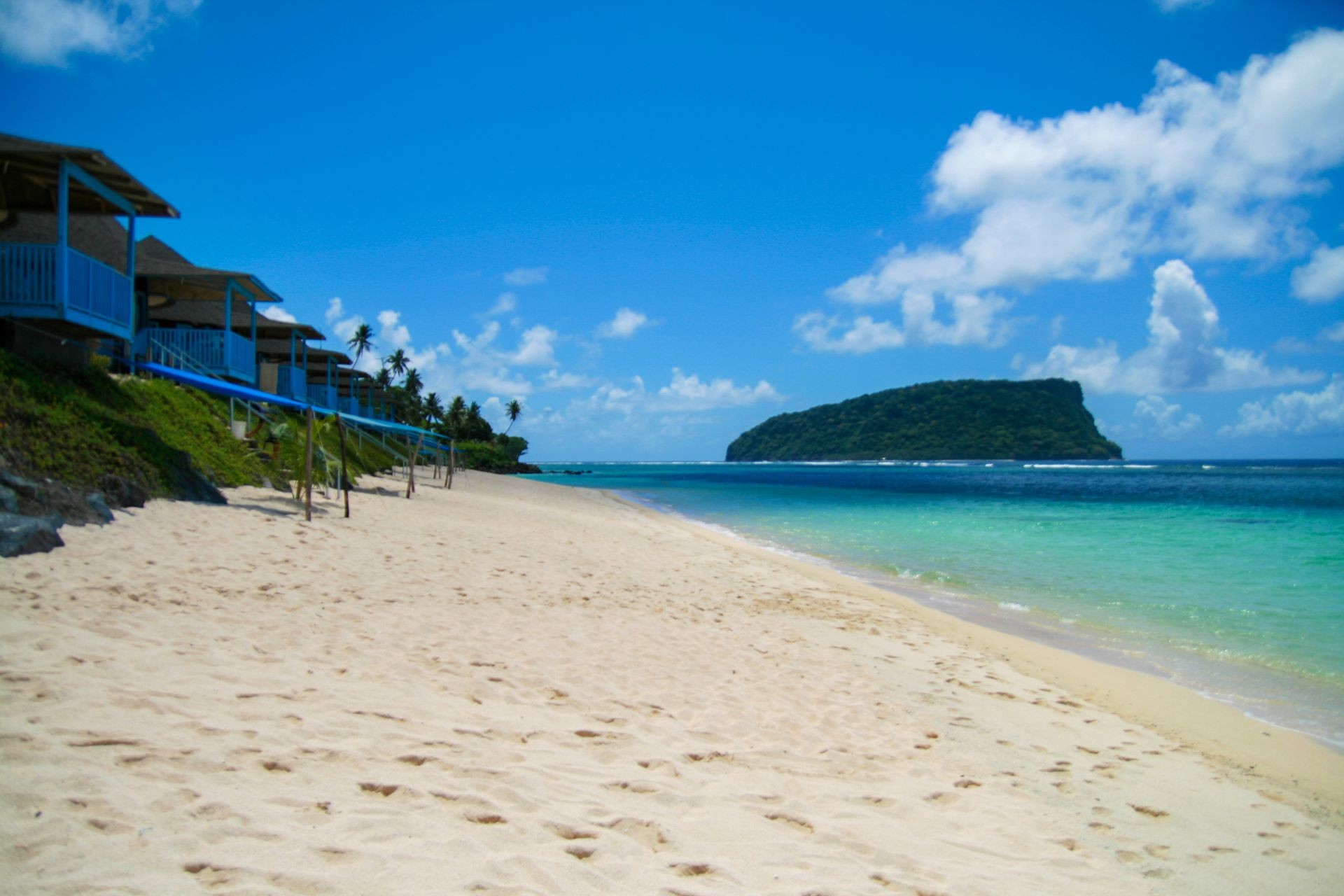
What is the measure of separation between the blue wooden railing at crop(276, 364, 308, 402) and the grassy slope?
12054mm

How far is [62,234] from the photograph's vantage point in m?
11.6

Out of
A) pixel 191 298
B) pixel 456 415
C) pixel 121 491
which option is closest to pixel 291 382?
pixel 191 298

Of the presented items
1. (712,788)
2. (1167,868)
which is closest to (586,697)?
(712,788)

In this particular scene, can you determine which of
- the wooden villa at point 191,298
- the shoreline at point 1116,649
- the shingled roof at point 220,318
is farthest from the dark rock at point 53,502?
the shingled roof at point 220,318

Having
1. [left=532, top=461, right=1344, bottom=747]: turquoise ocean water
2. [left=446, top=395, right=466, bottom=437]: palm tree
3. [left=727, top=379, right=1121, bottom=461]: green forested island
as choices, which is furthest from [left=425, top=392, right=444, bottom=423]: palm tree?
[left=727, top=379, right=1121, bottom=461]: green forested island

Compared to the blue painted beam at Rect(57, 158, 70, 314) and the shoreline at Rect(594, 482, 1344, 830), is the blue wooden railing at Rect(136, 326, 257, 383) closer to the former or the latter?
the blue painted beam at Rect(57, 158, 70, 314)

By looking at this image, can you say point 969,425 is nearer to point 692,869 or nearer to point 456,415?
point 456,415

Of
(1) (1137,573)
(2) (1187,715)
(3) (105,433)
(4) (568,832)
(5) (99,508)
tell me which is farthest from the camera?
(1) (1137,573)

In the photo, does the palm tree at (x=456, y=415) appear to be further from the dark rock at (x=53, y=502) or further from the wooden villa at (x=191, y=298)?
the dark rock at (x=53, y=502)

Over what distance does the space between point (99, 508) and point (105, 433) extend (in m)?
2.34

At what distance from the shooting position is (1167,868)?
3547 millimetres

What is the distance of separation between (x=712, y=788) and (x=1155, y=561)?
54.9 feet

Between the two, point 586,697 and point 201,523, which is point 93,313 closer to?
point 201,523

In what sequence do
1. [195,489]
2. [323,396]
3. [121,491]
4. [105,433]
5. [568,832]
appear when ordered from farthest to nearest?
[323,396] → [195,489] → [105,433] → [121,491] → [568,832]
